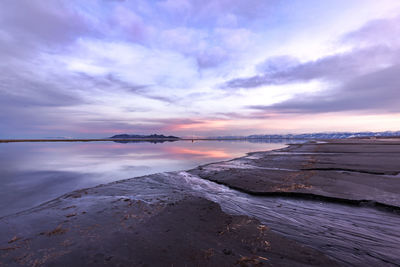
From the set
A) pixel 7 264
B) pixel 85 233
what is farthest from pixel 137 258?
pixel 7 264

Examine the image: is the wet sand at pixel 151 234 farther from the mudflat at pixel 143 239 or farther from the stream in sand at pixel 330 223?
the stream in sand at pixel 330 223

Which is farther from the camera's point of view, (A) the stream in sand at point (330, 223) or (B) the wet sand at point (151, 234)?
(A) the stream in sand at point (330, 223)

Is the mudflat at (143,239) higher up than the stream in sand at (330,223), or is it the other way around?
the mudflat at (143,239)

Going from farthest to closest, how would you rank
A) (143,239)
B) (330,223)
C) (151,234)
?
(330,223), (151,234), (143,239)

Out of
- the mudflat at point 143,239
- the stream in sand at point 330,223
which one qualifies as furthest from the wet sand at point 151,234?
the stream in sand at point 330,223

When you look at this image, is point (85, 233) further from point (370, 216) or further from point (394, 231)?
point (370, 216)

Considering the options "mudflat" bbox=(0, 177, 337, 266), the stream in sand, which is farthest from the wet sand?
the stream in sand

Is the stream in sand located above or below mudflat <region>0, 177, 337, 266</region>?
below

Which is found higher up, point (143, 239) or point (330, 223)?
point (143, 239)

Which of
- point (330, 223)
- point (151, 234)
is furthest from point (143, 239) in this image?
point (330, 223)

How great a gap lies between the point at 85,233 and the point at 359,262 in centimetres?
605

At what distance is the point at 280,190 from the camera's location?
8195 millimetres

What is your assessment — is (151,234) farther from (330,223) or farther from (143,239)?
(330,223)

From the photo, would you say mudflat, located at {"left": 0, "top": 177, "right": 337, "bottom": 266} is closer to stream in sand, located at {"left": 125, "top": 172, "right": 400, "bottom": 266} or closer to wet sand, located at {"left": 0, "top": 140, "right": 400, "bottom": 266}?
wet sand, located at {"left": 0, "top": 140, "right": 400, "bottom": 266}
